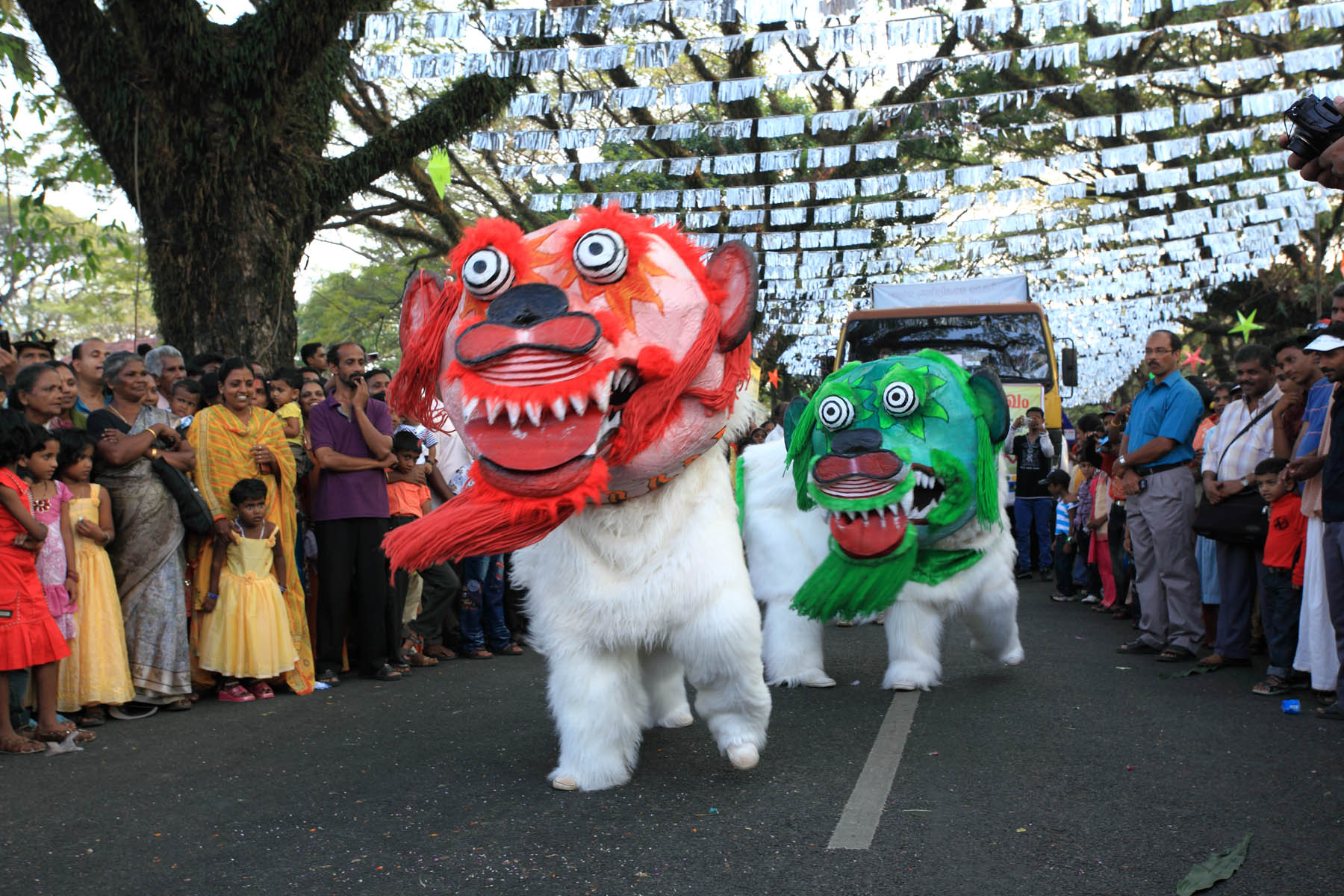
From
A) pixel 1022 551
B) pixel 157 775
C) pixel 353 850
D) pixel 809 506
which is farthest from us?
pixel 1022 551

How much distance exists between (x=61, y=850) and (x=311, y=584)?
11.5 feet

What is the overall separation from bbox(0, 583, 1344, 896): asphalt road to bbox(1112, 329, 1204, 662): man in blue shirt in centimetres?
93

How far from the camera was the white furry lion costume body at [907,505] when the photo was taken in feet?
19.3

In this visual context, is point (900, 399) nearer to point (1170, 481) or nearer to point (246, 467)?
point (1170, 481)

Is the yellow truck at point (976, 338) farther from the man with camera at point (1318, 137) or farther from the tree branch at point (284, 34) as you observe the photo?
the man with camera at point (1318, 137)

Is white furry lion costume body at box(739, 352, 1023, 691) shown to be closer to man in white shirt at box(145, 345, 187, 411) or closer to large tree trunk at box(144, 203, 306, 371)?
man in white shirt at box(145, 345, 187, 411)

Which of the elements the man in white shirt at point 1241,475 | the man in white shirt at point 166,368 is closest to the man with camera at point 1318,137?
the man in white shirt at point 1241,475

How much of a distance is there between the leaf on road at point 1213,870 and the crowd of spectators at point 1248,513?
2138 mm

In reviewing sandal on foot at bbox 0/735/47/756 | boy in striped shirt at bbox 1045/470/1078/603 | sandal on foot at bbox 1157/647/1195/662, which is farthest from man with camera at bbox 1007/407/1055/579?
sandal on foot at bbox 0/735/47/756

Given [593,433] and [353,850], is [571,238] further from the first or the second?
[353,850]

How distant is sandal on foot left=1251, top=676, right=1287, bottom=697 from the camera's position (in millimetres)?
5832

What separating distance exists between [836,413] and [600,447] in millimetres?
2066

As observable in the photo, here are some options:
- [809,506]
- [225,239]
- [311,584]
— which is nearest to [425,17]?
[225,239]

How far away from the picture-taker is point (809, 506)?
635cm
